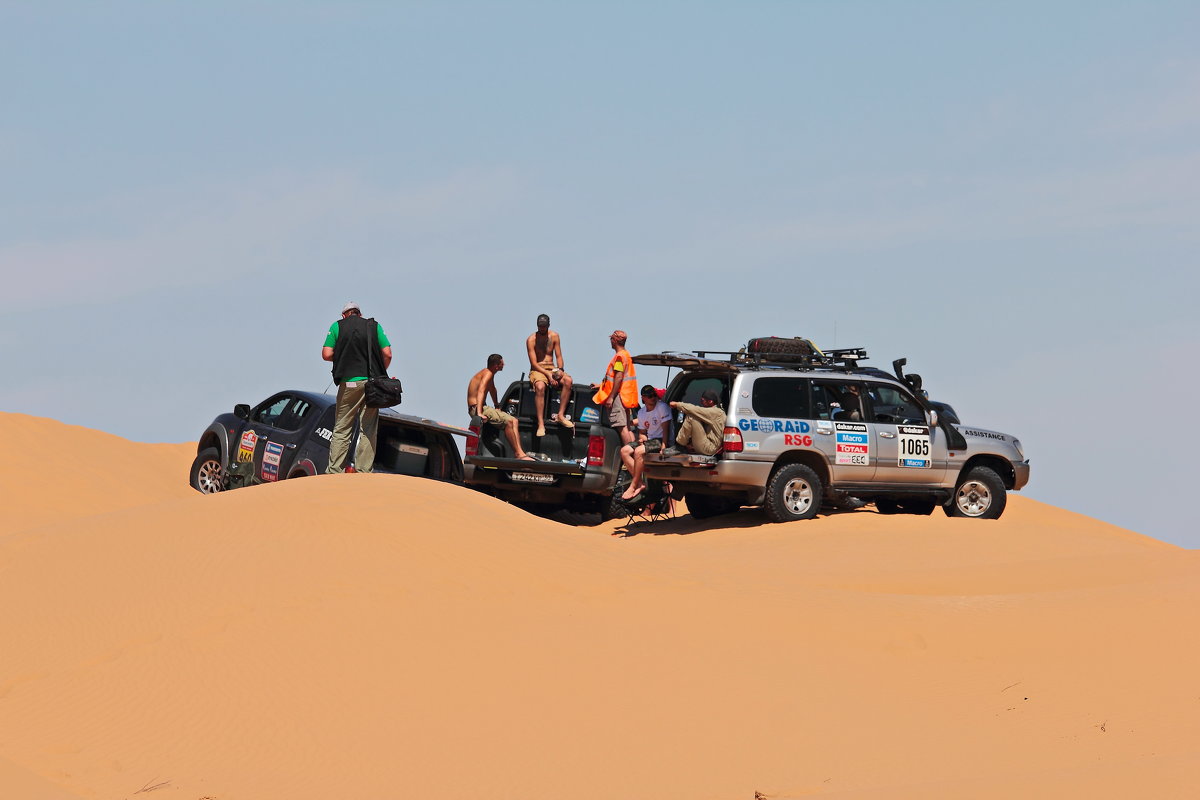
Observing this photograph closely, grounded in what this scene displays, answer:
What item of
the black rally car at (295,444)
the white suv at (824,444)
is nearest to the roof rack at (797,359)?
the white suv at (824,444)

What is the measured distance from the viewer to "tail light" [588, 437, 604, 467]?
54.3ft

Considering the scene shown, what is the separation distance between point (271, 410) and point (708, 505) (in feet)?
18.6

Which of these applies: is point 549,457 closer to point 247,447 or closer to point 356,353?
point 247,447

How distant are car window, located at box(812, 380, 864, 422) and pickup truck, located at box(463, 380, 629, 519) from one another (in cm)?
245

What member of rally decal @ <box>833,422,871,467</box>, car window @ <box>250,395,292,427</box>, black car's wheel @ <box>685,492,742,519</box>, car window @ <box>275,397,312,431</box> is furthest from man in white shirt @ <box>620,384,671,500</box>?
car window @ <box>250,395,292,427</box>

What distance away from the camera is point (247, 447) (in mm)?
15938

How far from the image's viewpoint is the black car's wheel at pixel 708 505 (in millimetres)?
17719

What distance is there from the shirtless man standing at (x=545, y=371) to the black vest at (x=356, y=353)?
3.58 meters

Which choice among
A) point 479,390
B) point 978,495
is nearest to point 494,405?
point 479,390

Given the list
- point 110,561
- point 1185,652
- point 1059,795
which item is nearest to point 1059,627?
point 1185,652

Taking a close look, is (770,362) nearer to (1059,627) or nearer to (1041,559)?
(1041,559)

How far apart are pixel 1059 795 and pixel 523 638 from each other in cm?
341

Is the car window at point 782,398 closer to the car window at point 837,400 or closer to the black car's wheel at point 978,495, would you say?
the car window at point 837,400

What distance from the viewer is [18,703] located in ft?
25.1
